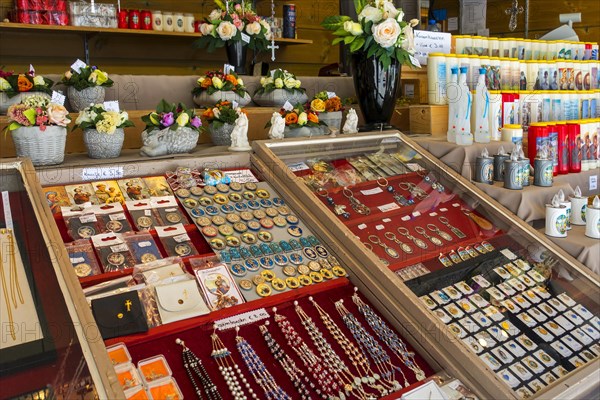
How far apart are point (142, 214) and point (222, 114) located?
904mm

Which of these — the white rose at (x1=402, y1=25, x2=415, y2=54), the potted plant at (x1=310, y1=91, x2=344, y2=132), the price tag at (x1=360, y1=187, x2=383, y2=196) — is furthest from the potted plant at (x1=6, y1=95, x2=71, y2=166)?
the white rose at (x1=402, y1=25, x2=415, y2=54)

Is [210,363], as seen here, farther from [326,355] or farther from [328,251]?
[328,251]

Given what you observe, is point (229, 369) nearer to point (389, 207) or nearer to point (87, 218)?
point (87, 218)

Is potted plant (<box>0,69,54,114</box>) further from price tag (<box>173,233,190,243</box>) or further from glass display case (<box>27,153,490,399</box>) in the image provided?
price tag (<box>173,233,190,243</box>)

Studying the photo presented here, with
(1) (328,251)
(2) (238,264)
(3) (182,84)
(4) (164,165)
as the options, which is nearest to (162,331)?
(2) (238,264)

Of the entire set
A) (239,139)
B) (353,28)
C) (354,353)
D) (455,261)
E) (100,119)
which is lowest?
(354,353)

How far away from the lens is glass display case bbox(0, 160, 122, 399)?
112cm

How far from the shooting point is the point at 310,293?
1.65 m


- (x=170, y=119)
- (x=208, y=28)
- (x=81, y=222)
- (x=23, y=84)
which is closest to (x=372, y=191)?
(x=170, y=119)

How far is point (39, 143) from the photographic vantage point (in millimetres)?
1897

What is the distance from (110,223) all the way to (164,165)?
1.30 ft

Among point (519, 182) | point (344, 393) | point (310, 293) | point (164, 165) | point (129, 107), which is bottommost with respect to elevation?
point (344, 393)

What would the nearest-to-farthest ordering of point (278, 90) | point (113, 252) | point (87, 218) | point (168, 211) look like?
point (113, 252), point (87, 218), point (168, 211), point (278, 90)

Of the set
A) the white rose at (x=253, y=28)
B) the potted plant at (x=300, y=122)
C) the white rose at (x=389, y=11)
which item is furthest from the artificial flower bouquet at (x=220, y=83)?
the white rose at (x=389, y=11)
